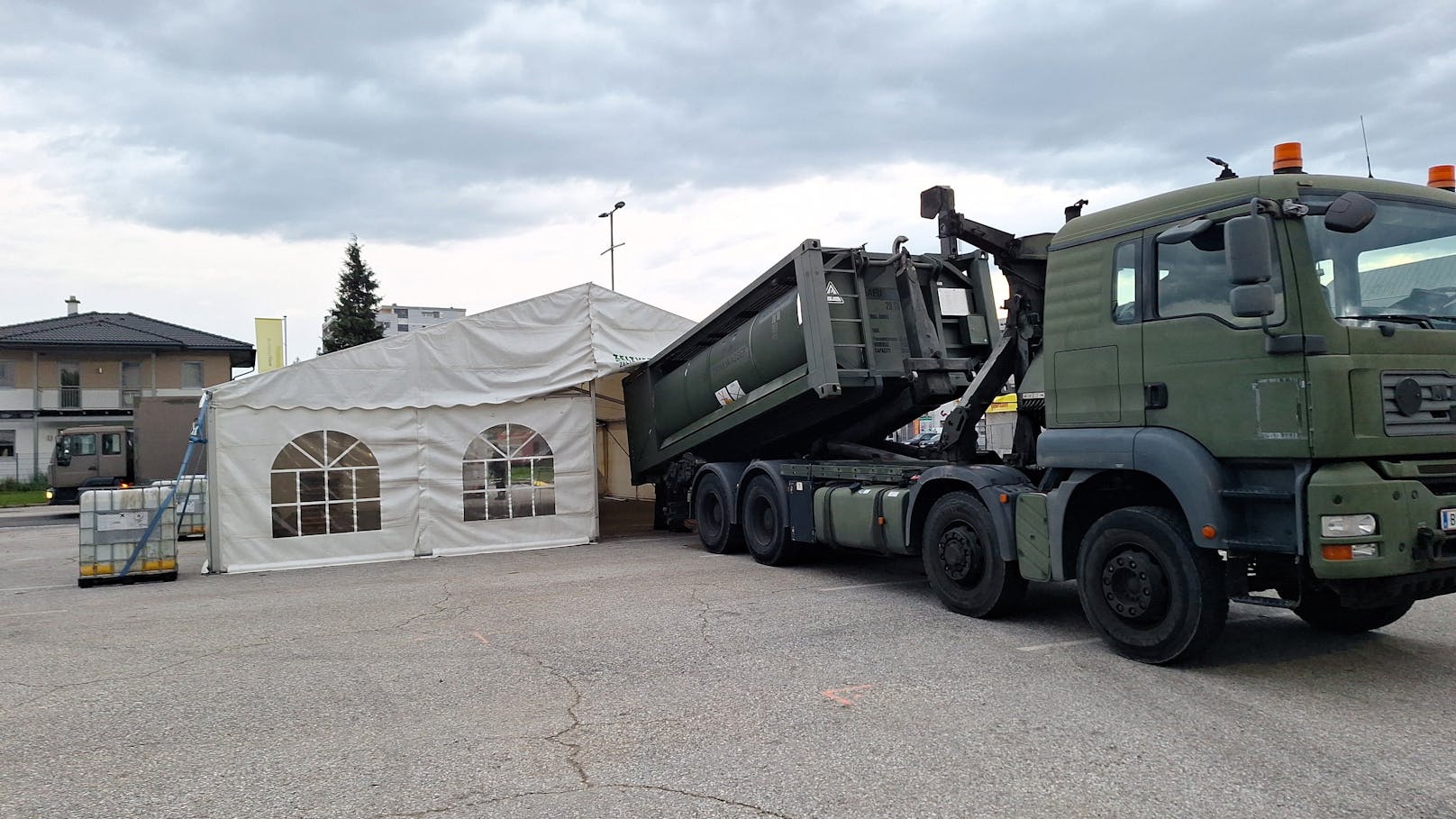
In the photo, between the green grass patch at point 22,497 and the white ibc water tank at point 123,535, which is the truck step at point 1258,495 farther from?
the green grass patch at point 22,497

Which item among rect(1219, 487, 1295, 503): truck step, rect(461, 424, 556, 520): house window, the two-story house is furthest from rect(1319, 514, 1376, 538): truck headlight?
the two-story house

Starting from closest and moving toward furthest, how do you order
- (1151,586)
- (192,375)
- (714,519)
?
1. (1151,586)
2. (714,519)
3. (192,375)

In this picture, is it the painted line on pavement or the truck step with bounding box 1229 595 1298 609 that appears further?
the painted line on pavement

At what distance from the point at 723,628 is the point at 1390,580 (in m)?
4.42

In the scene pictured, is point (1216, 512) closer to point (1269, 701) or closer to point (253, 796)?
point (1269, 701)

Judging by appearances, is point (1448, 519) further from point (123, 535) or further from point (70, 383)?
point (70, 383)

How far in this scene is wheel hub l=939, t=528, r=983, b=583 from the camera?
742 centimetres

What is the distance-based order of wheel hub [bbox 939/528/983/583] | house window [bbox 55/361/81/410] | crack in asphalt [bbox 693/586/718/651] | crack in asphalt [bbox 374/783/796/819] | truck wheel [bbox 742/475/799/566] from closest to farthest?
crack in asphalt [bbox 374/783/796/819] < crack in asphalt [bbox 693/586/718/651] < wheel hub [bbox 939/528/983/583] < truck wheel [bbox 742/475/799/566] < house window [bbox 55/361/81/410]

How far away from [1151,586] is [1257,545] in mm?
722

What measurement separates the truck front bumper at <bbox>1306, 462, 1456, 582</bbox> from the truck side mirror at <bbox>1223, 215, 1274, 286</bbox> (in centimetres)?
110

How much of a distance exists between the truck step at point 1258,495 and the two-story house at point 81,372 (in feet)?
134

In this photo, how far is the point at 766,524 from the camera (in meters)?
11.2

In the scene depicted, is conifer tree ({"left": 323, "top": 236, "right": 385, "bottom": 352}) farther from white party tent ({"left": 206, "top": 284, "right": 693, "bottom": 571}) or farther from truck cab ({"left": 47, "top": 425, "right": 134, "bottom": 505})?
white party tent ({"left": 206, "top": 284, "right": 693, "bottom": 571})

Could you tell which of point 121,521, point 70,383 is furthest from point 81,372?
point 121,521
